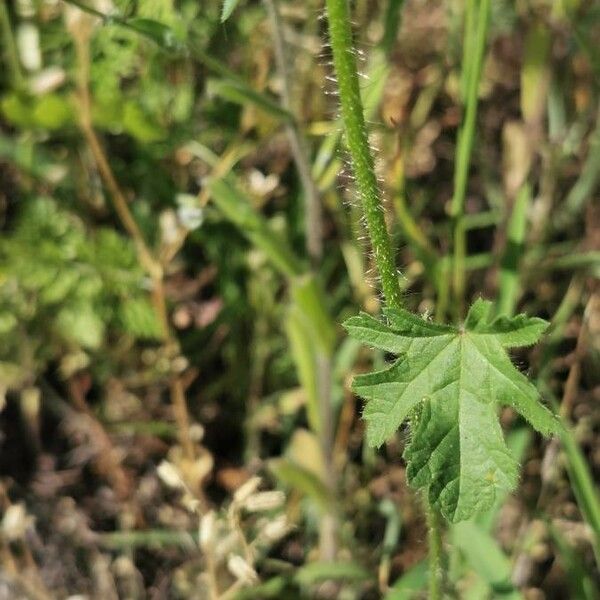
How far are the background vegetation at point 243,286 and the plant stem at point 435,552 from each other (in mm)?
453

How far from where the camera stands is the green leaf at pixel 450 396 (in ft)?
3.25

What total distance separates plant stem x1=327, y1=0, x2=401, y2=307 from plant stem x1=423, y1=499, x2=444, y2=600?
299mm

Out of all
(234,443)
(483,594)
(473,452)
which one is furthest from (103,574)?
(473,452)

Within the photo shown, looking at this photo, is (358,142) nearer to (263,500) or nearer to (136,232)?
(263,500)

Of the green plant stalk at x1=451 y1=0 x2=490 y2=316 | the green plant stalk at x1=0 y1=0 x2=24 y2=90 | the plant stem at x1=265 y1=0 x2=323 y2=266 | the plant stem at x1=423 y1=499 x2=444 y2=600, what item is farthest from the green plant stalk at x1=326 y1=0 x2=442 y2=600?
the green plant stalk at x1=0 y1=0 x2=24 y2=90

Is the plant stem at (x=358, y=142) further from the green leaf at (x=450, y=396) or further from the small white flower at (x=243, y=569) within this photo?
the small white flower at (x=243, y=569)

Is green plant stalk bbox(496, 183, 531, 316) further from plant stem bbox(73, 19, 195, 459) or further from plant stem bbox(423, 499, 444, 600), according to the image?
plant stem bbox(73, 19, 195, 459)

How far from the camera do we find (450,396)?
1005mm

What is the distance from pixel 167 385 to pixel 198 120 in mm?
602

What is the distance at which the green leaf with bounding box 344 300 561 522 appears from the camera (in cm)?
99

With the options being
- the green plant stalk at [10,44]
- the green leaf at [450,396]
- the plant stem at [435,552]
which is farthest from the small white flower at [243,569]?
the green plant stalk at [10,44]

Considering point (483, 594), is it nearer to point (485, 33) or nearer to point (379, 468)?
point (379, 468)

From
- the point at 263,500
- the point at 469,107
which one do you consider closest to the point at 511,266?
the point at 469,107

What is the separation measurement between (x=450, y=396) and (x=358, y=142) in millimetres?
288
